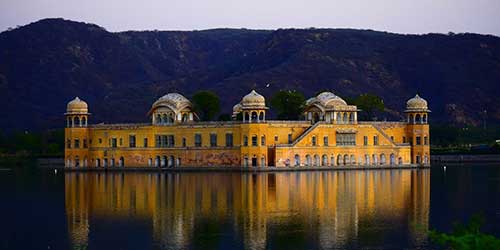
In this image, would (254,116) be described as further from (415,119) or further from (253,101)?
(415,119)

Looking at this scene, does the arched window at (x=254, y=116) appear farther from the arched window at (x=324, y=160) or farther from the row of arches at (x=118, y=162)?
the row of arches at (x=118, y=162)

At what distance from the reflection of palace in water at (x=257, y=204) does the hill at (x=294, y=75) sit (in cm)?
8874

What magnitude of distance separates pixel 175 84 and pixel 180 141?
105m

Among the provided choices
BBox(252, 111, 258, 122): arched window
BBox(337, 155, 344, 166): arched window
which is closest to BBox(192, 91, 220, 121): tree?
BBox(252, 111, 258, 122): arched window

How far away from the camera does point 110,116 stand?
15062 cm

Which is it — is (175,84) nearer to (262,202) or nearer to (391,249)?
(262,202)

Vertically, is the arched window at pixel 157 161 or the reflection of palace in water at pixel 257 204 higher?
the arched window at pixel 157 161

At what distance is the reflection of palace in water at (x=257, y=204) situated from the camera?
104ft

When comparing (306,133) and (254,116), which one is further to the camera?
(306,133)

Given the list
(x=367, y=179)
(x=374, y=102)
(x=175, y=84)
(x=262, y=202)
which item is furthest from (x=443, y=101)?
(x=262, y=202)

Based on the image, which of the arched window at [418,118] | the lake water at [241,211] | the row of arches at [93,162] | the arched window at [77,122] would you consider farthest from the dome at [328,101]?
the arched window at [77,122]

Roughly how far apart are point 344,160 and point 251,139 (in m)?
8.52

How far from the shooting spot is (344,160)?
76000mm

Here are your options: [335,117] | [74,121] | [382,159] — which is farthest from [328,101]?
[74,121]
